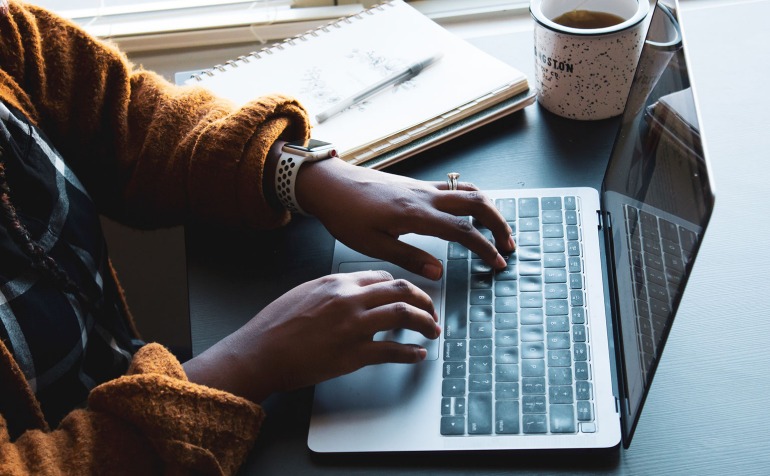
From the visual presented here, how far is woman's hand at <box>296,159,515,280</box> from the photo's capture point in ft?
2.47

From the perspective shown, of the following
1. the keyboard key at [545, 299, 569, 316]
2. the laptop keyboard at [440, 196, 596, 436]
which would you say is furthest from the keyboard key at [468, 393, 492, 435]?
the keyboard key at [545, 299, 569, 316]

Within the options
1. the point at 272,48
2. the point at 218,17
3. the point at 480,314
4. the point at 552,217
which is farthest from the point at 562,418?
the point at 218,17

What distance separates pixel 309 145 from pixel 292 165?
0.11ft

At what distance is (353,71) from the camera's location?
0.98m

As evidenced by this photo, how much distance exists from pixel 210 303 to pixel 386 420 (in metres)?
0.22

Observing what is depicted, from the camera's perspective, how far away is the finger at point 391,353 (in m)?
0.66

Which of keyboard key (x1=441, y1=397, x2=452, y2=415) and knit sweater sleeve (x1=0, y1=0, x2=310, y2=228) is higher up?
knit sweater sleeve (x1=0, y1=0, x2=310, y2=228)

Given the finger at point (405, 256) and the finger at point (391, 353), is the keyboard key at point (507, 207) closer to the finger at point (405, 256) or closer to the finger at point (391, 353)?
the finger at point (405, 256)

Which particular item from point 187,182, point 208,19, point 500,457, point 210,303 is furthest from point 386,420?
point 208,19

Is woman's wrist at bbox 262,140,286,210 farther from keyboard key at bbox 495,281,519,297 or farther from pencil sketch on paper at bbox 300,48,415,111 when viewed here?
keyboard key at bbox 495,281,519,297

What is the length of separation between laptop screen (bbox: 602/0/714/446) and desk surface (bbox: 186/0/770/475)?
5cm

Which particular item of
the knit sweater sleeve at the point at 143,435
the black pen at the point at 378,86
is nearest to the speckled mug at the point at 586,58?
the black pen at the point at 378,86

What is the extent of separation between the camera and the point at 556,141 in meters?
0.90

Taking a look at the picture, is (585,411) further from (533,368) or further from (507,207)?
(507,207)
